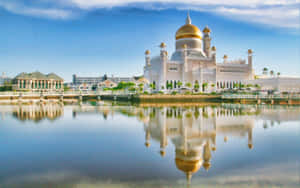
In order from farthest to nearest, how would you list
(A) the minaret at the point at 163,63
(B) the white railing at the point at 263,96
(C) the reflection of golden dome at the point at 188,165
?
(A) the minaret at the point at 163,63 < (B) the white railing at the point at 263,96 < (C) the reflection of golden dome at the point at 188,165

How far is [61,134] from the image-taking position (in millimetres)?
11820

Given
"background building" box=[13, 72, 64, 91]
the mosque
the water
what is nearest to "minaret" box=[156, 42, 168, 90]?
the mosque

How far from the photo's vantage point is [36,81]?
75.7 meters

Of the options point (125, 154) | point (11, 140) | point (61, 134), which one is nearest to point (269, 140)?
point (125, 154)

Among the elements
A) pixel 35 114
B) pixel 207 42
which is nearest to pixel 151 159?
pixel 35 114

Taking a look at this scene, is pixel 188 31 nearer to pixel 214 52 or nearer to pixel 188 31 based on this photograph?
pixel 188 31

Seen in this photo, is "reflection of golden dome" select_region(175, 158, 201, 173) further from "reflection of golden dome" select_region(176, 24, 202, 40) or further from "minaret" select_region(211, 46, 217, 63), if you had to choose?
"minaret" select_region(211, 46, 217, 63)

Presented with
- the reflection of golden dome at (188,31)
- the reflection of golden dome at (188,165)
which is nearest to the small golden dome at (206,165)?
the reflection of golden dome at (188,165)

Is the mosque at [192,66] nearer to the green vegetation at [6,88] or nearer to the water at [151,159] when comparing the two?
the water at [151,159]

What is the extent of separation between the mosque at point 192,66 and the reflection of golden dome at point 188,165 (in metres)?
40.3

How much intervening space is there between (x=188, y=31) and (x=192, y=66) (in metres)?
6.73

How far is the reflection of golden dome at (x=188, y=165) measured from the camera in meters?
6.52

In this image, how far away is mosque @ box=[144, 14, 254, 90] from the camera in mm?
49469

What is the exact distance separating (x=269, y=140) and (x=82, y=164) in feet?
23.5
